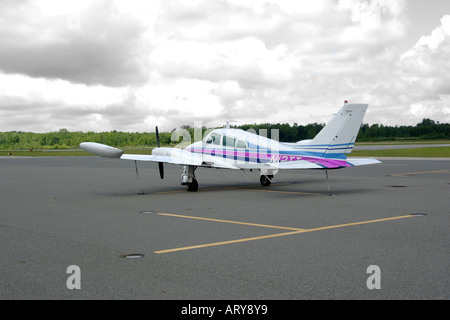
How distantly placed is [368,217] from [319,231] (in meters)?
2.56

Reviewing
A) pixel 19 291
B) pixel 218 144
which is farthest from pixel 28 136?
pixel 19 291

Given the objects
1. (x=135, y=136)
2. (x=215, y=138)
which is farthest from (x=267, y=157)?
(x=135, y=136)

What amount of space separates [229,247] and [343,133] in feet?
33.1

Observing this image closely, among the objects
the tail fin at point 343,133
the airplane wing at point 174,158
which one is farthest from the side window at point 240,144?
the tail fin at point 343,133

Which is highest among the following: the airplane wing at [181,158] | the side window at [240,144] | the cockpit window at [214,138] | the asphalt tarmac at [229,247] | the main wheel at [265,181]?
the cockpit window at [214,138]

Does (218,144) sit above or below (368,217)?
above

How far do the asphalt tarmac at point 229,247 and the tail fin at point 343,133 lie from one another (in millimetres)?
1805

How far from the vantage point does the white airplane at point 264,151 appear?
57.0ft

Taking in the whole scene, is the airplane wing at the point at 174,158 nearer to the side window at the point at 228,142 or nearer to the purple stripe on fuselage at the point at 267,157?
the purple stripe on fuselage at the point at 267,157

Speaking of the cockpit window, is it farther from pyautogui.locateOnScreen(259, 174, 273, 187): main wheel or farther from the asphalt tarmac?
the asphalt tarmac

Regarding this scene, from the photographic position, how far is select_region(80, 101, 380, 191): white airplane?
683 inches

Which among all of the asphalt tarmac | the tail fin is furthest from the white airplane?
the asphalt tarmac
